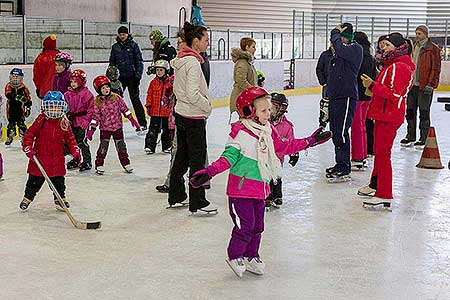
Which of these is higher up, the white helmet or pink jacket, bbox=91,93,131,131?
the white helmet

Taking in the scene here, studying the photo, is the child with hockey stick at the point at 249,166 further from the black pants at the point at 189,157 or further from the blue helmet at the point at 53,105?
the blue helmet at the point at 53,105

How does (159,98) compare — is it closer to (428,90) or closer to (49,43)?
(49,43)

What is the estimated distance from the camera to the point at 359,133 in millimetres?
7695

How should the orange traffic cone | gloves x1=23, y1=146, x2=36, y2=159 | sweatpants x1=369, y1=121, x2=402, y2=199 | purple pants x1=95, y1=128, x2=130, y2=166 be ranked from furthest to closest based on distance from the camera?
the orange traffic cone → purple pants x1=95, y1=128, x2=130, y2=166 → sweatpants x1=369, y1=121, x2=402, y2=199 → gloves x1=23, y1=146, x2=36, y2=159

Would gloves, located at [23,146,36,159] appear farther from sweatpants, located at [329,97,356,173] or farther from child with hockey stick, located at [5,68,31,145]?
child with hockey stick, located at [5,68,31,145]

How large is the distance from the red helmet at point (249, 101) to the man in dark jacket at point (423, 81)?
222 inches

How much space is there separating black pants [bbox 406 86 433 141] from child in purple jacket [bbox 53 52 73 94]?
4364 millimetres

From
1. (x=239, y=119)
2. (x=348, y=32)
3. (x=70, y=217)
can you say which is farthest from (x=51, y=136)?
(x=348, y=32)

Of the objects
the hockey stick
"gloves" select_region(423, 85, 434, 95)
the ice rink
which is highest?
"gloves" select_region(423, 85, 434, 95)

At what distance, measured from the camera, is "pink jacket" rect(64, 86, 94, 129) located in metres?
7.34

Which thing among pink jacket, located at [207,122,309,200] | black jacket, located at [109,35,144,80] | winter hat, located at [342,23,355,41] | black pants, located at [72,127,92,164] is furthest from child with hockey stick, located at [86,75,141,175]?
pink jacket, located at [207,122,309,200]

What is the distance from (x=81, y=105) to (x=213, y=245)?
2.94m

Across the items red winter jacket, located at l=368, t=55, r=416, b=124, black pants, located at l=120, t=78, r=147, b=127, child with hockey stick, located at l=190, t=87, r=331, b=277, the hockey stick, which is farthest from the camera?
black pants, located at l=120, t=78, r=147, b=127

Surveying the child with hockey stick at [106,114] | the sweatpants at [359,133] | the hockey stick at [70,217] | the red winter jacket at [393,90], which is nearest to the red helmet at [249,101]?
the hockey stick at [70,217]
